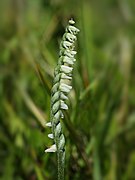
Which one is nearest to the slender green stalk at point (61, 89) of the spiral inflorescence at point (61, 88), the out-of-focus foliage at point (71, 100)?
the spiral inflorescence at point (61, 88)

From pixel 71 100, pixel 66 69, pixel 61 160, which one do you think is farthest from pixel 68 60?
pixel 71 100

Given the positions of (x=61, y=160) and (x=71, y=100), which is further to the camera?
(x=71, y=100)

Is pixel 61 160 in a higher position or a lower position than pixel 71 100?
lower

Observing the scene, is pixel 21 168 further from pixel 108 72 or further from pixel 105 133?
pixel 108 72

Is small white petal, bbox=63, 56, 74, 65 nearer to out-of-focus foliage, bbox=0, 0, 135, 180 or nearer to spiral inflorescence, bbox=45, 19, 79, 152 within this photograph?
spiral inflorescence, bbox=45, 19, 79, 152

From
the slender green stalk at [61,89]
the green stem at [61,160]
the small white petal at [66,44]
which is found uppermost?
the small white petal at [66,44]

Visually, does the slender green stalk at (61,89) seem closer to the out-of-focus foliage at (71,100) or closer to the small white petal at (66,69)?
the small white petal at (66,69)

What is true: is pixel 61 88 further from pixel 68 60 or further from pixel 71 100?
pixel 71 100

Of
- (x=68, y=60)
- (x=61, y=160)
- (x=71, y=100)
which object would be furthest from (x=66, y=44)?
(x=71, y=100)

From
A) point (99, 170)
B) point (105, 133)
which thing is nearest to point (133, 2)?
point (105, 133)
